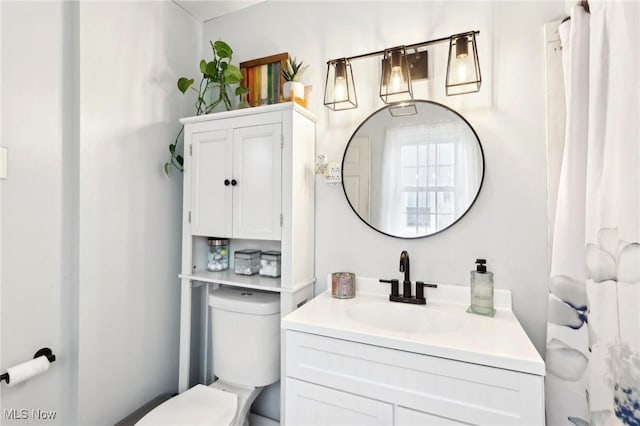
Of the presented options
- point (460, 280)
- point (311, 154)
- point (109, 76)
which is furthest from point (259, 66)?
point (460, 280)

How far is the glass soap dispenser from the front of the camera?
127 cm

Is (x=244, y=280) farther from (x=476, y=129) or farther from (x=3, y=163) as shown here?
(x=476, y=129)

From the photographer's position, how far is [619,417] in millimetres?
819

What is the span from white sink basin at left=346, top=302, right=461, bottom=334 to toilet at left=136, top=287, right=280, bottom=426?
420 millimetres

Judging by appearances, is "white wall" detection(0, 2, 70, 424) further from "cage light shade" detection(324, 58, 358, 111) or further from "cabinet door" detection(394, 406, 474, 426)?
"cabinet door" detection(394, 406, 474, 426)

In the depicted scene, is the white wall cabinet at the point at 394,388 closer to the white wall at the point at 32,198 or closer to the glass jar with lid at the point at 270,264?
the glass jar with lid at the point at 270,264

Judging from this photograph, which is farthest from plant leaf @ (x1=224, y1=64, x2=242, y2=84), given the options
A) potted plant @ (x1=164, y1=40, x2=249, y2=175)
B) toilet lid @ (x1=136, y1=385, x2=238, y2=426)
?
toilet lid @ (x1=136, y1=385, x2=238, y2=426)

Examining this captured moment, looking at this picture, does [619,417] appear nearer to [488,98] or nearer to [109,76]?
[488,98]

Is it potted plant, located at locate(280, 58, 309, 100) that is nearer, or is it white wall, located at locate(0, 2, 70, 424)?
white wall, located at locate(0, 2, 70, 424)

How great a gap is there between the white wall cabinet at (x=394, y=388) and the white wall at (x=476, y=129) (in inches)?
20.6

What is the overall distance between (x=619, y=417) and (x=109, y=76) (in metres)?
2.22

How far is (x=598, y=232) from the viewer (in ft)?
3.01

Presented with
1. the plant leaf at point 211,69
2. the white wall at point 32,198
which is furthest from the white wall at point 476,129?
the white wall at point 32,198

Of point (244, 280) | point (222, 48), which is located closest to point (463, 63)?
point (222, 48)
